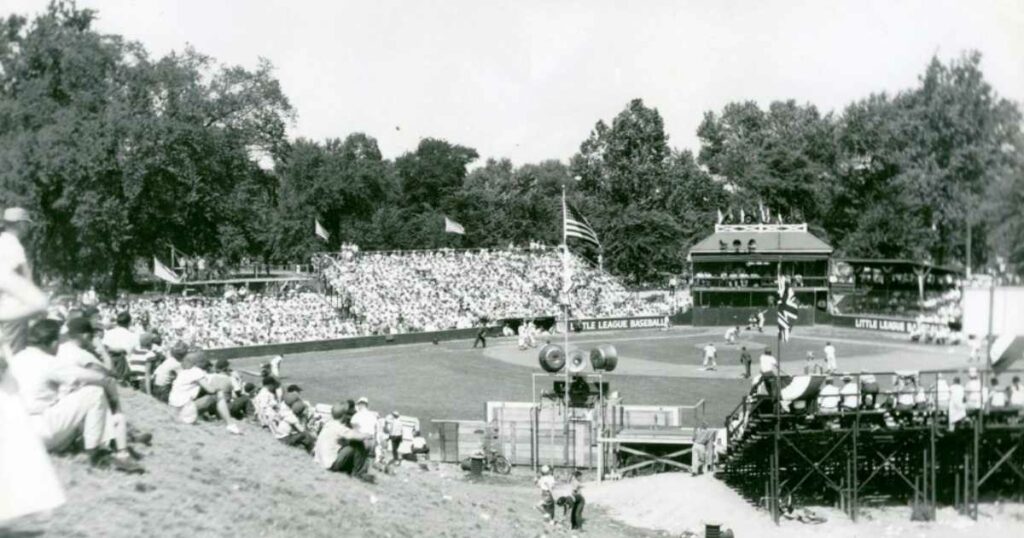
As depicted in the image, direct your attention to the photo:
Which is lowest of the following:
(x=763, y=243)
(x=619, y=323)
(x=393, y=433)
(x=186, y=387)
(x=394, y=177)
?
(x=393, y=433)

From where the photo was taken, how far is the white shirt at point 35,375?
35.5ft

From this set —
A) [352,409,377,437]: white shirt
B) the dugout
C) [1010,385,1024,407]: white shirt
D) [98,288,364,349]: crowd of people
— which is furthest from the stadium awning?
[352,409,377,437]: white shirt

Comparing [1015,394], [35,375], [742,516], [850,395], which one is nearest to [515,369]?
[742,516]

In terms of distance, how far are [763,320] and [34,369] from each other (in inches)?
2352

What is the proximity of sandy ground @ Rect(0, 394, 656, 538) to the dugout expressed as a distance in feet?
169

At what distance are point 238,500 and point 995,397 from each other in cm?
1843

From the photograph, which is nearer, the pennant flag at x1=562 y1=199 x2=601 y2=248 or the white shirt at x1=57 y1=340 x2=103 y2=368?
the white shirt at x1=57 y1=340 x2=103 y2=368

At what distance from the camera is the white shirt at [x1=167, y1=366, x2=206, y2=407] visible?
17.4 meters

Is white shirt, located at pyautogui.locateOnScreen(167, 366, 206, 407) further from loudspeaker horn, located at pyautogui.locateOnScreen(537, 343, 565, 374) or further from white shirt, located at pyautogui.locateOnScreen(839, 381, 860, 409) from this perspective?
loudspeaker horn, located at pyautogui.locateOnScreen(537, 343, 565, 374)

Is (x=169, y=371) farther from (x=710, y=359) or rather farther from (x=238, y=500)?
(x=710, y=359)

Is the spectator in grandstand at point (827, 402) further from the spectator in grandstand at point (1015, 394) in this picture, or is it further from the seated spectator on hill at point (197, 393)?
the seated spectator on hill at point (197, 393)

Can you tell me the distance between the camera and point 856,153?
69938 millimetres

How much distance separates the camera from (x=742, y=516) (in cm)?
2402

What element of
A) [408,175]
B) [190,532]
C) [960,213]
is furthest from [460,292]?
[408,175]
